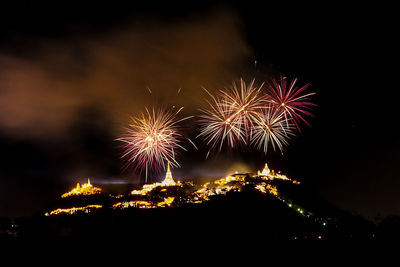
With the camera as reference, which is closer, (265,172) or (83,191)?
(83,191)

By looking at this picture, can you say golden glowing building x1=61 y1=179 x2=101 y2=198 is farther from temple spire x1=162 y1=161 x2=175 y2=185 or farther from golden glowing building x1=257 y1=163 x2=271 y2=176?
golden glowing building x1=257 y1=163 x2=271 y2=176

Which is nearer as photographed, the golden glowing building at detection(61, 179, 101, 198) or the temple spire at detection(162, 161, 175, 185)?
the golden glowing building at detection(61, 179, 101, 198)

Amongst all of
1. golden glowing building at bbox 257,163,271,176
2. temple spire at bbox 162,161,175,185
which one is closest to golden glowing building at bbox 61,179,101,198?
temple spire at bbox 162,161,175,185

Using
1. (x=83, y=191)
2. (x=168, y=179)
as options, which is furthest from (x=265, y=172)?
(x=83, y=191)

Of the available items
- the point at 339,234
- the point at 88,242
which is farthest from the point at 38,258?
the point at 339,234

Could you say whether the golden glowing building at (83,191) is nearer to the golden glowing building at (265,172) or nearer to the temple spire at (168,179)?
the temple spire at (168,179)

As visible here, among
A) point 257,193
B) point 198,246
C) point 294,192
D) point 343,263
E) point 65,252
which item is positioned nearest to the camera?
point 343,263

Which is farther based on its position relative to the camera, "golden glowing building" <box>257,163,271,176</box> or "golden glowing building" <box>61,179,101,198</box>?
"golden glowing building" <box>257,163,271,176</box>

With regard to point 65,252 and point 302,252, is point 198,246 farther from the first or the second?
point 65,252

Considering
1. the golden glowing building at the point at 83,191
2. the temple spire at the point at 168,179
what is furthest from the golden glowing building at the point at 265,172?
the golden glowing building at the point at 83,191

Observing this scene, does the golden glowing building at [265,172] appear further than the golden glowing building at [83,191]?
Yes

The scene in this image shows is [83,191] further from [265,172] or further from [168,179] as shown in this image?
[265,172]
